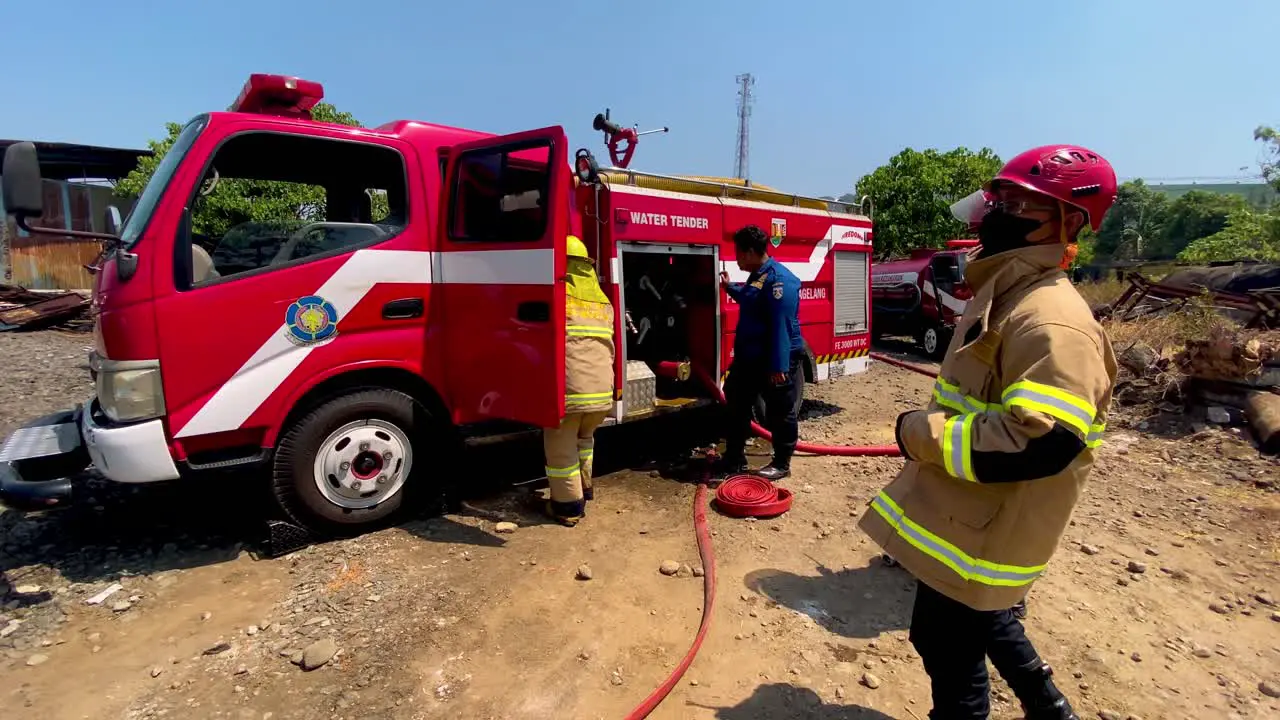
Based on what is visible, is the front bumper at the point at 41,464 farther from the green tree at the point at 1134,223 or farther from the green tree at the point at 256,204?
the green tree at the point at 1134,223

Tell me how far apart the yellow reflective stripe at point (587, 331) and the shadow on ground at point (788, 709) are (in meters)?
1.99

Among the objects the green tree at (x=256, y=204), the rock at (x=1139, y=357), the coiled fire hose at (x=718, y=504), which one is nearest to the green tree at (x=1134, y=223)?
the rock at (x=1139, y=357)

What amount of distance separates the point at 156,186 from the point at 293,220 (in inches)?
31.4

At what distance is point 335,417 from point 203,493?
1605 millimetres

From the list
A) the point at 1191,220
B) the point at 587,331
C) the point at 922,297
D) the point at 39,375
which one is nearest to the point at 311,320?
the point at 587,331

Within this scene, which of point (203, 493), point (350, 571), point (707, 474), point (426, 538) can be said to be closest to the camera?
point (350, 571)

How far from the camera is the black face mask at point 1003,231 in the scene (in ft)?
5.88

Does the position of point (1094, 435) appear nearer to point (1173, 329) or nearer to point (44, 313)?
point (1173, 329)

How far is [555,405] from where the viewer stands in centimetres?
357

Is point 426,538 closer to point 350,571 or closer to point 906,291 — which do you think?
point 350,571

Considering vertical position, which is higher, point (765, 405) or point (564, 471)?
point (765, 405)

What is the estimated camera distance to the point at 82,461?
3.40 meters

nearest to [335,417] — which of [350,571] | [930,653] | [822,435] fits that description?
[350,571]

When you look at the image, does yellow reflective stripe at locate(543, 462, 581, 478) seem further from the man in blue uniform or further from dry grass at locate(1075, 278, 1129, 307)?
dry grass at locate(1075, 278, 1129, 307)
